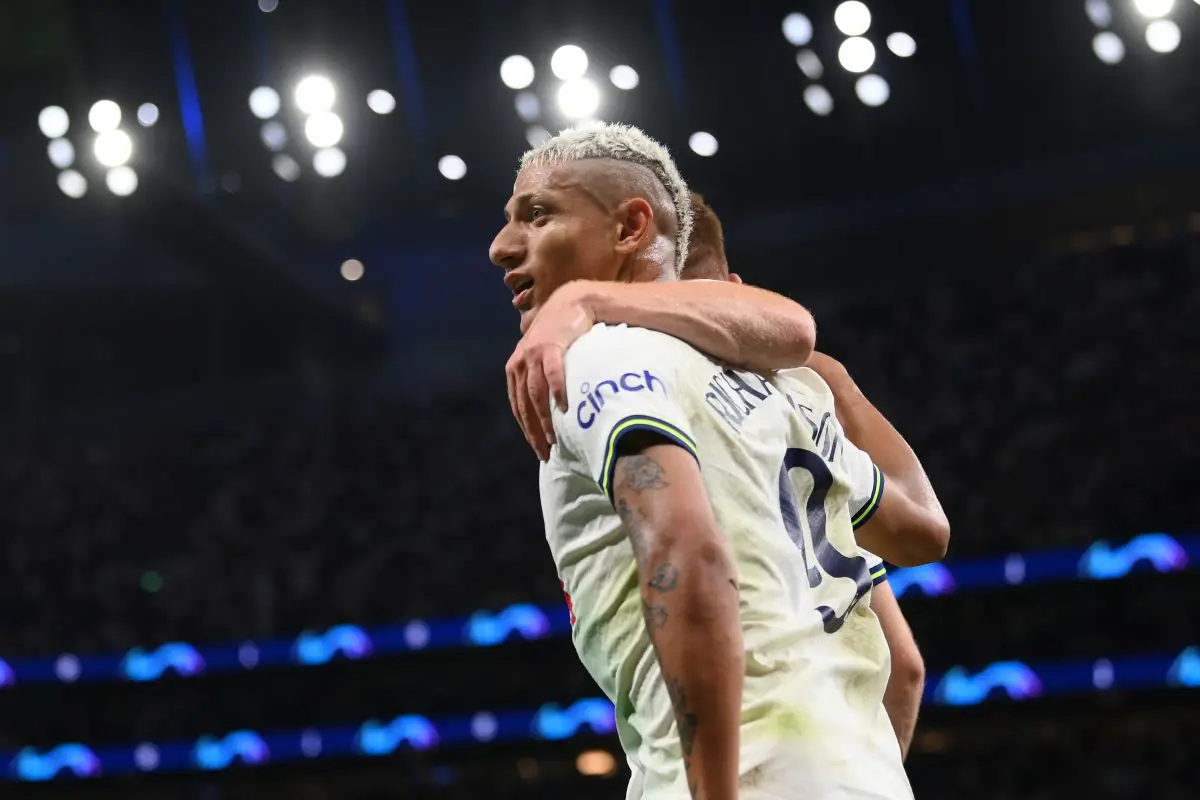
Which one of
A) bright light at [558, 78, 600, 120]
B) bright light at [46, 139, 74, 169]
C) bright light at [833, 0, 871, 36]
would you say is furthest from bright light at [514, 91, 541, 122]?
bright light at [46, 139, 74, 169]

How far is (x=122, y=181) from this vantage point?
37.9ft

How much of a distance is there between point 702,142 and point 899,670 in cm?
1038

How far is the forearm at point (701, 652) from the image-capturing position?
126 cm

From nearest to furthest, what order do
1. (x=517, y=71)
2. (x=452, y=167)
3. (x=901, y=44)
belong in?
(x=901, y=44)
(x=517, y=71)
(x=452, y=167)

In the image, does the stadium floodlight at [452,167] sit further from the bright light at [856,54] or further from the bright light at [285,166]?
the bright light at [856,54]

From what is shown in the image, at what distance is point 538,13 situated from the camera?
10.8 meters

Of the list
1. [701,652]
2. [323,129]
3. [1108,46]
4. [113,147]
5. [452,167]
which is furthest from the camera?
[452,167]

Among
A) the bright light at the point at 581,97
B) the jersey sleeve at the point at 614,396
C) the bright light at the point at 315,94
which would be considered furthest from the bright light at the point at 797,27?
the jersey sleeve at the point at 614,396

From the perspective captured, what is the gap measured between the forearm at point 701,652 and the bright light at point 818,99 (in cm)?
1076

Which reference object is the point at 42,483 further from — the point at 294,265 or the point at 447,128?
the point at 447,128

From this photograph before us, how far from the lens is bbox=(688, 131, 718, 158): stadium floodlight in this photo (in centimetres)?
1184

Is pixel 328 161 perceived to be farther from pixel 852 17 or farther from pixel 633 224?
pixel 633 224

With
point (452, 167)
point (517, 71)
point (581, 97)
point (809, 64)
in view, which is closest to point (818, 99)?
point (809, 64)

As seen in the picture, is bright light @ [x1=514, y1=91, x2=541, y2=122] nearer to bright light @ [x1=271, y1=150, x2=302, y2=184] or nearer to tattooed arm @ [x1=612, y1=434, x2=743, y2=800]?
bright light @ [x1=271, y1=150, x2=302, y2=184]
